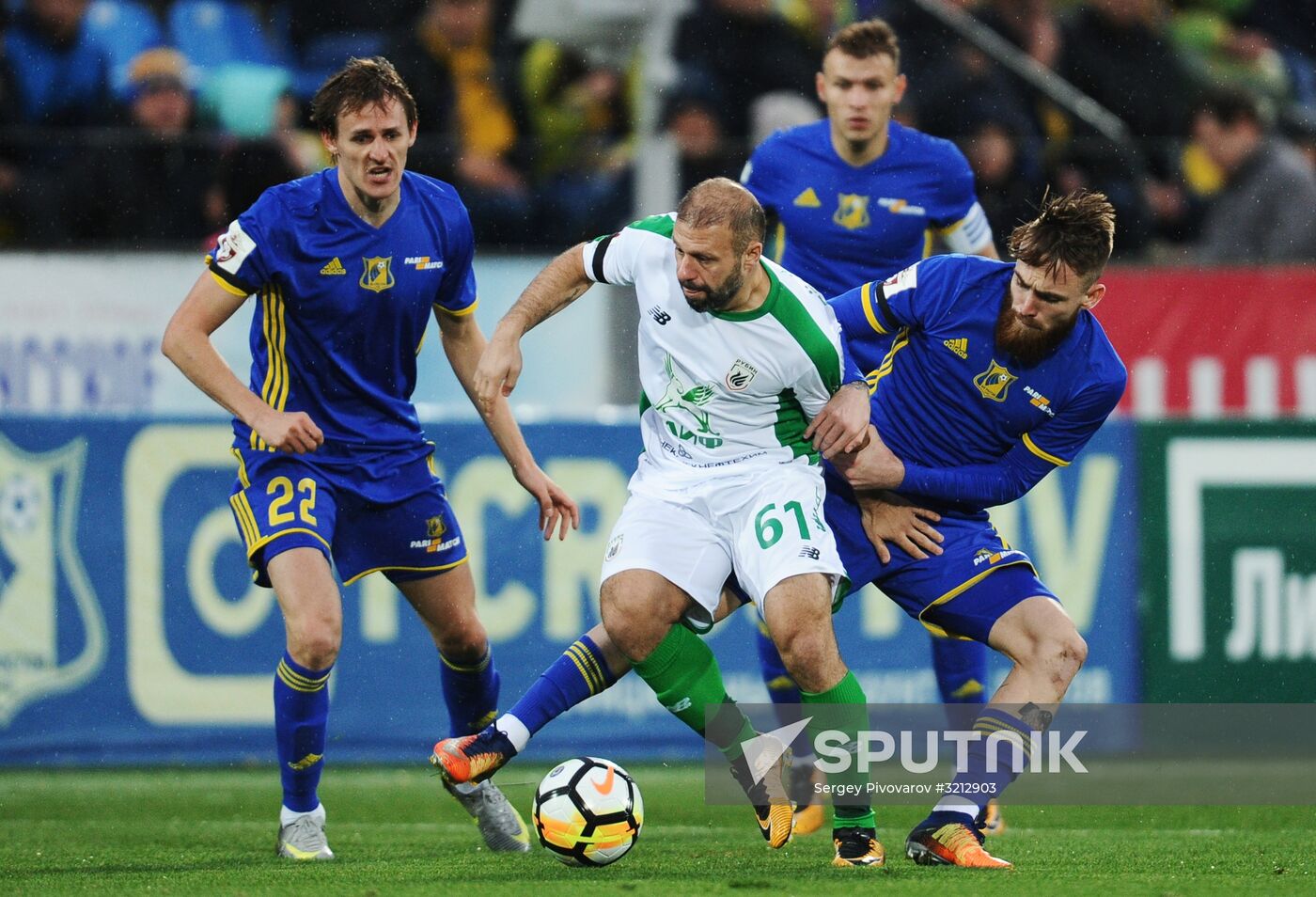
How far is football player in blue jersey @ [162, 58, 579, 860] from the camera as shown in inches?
222

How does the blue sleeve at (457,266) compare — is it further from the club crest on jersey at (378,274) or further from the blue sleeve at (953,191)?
the blue sleeve at (953,191)

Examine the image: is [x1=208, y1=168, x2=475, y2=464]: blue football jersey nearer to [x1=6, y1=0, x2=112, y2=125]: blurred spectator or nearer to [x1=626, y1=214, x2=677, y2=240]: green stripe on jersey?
[x1=626, y1=214, x2=677, y2=240]: green stripe on jersey

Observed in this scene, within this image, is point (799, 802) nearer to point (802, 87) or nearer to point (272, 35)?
point (802, 87)

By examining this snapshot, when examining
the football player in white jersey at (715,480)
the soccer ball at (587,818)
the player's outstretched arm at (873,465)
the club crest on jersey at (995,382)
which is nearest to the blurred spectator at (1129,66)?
the club crest on jersey at (995,382)

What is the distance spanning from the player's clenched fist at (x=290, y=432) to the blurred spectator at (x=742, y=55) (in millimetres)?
5649

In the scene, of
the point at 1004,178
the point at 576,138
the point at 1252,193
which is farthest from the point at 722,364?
the point at 1252,193

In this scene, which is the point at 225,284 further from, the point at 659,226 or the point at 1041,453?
the point at 1041,453

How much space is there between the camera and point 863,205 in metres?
6.88

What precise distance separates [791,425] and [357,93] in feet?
5.53

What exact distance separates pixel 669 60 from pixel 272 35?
2521 millimetres

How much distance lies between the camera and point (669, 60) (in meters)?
10.8

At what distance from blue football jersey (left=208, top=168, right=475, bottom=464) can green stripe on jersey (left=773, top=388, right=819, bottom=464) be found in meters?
1.21

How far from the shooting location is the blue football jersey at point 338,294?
5730 millimetres

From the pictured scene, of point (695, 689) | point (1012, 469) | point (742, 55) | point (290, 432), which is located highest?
point (742, 55)
